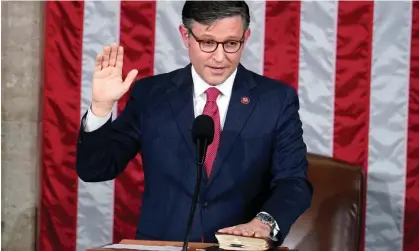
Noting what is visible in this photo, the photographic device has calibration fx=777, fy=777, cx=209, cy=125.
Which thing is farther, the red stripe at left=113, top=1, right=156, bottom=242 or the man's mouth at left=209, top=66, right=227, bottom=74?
the red stripe at left=113, top=1, right=156, bottom=242

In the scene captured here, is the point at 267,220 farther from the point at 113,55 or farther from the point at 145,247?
the point at 113,55

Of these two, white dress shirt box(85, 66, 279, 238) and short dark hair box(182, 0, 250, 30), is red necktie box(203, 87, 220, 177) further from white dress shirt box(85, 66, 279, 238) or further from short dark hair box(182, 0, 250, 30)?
short dark hair box(182, 0, 250, 30)

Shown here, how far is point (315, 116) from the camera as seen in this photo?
3.53m

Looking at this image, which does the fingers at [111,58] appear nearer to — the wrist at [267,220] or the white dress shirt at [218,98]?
the white dress shirt at [218,98]

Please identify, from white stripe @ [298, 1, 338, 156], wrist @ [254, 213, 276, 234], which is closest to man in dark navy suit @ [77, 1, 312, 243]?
wrist @ [254, 213, 276, 234]

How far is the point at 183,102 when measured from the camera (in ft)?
7.72

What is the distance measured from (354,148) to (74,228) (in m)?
1.36

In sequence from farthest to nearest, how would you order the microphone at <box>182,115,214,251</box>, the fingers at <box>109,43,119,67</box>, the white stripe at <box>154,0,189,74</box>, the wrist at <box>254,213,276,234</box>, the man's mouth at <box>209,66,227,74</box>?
the white stripe at <box>154,0,189,74</box>, the man's mouth at <box>209,66,227,74</box>, the fingers at <box>109,43,119,67</box>, the wrist at <box>254,213,276,234</box>, the microphone at <box>182,115,214,251</box>

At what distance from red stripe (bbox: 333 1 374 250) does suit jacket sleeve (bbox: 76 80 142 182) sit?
1.34 m

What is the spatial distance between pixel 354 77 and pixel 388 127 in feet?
0.89

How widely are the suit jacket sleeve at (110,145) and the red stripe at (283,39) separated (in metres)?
1.21

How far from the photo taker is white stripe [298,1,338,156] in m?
3.51

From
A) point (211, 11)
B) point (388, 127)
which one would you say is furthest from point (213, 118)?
point (388, 127)

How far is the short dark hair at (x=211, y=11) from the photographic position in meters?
2.22
